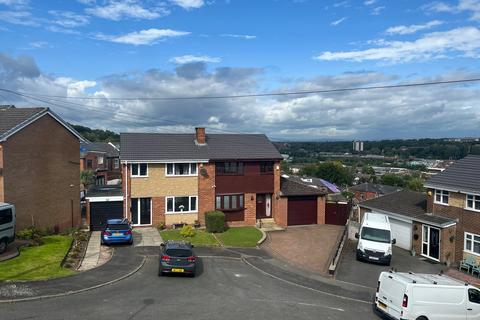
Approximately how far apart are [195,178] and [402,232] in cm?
1625

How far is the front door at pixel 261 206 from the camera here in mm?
35812

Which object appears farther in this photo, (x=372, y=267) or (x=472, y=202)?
(x=472, y=202)

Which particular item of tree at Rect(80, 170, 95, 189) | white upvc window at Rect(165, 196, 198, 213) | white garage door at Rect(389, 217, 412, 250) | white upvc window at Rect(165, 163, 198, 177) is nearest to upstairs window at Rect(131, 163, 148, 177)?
white upvc window at Rect(165, 163, 198, 177)

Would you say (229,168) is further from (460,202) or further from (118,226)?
(460,202)

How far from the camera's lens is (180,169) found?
1315 inches

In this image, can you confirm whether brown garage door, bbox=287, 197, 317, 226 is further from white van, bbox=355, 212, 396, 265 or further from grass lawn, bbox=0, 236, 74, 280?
grass lawn, bbox=0, 236, 74, 280

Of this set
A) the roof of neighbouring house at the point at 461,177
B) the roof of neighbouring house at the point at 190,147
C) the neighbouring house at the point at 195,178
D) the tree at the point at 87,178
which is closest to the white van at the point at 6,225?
the neighbouring house at the point at 195,178

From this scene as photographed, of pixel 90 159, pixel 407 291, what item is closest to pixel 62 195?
pixel 407 291

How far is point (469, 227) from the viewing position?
2627 cm

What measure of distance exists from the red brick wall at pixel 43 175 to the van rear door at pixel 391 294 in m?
21.6

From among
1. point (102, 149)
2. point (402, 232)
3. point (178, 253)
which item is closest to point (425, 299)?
point (178, 253)

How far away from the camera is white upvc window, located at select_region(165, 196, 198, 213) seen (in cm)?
3294

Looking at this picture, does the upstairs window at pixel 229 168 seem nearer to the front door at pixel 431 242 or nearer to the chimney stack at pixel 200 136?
the chimney stack at pixel 200 136

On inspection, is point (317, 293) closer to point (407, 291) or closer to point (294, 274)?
point (294, 274)
